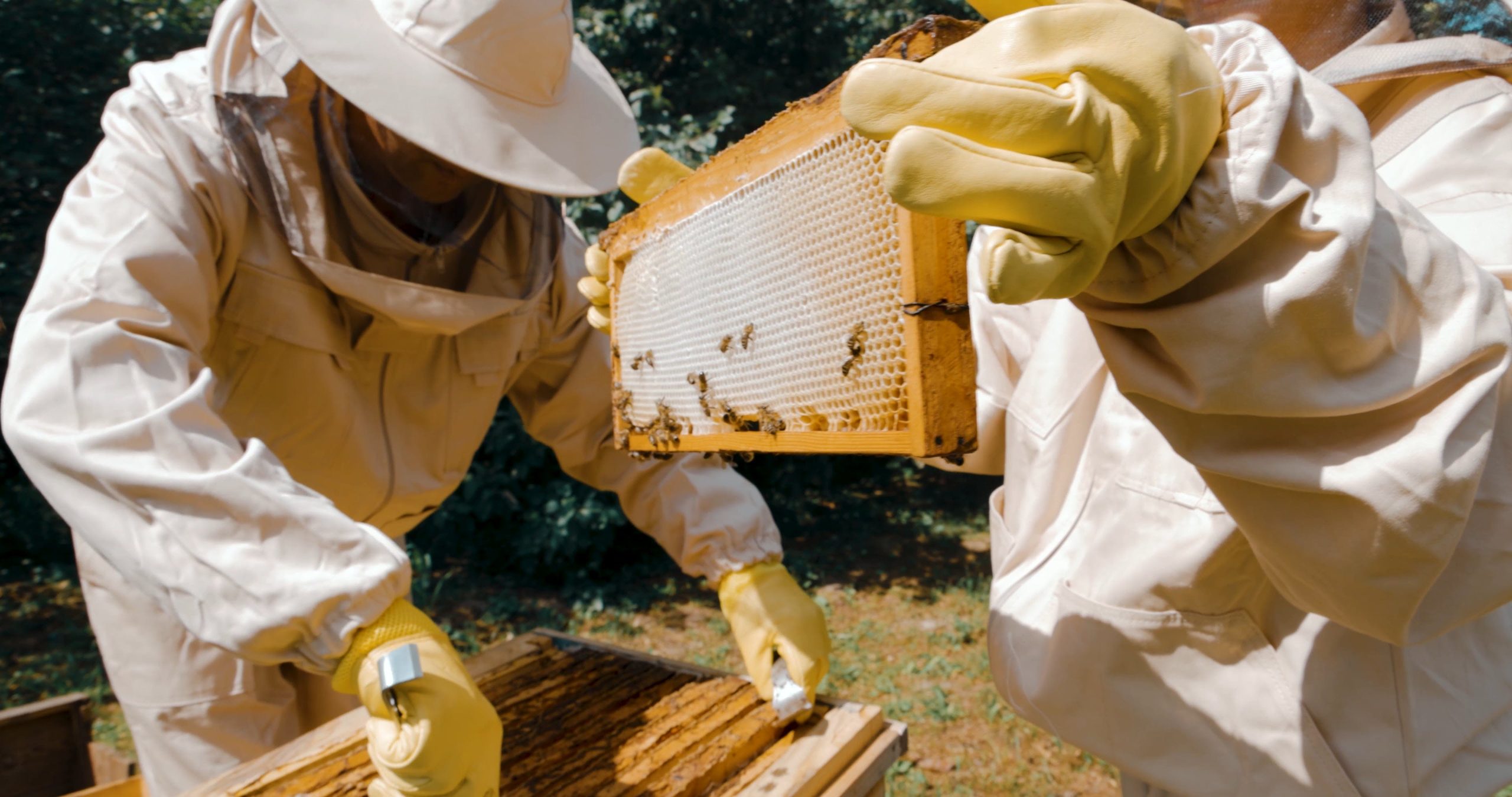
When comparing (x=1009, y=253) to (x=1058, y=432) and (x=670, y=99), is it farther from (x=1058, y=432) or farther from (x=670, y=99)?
(x=670, y=99)

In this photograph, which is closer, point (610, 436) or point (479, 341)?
point (479, 341)

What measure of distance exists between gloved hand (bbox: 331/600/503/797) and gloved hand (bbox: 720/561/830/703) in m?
0.84

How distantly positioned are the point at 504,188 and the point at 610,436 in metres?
0.81

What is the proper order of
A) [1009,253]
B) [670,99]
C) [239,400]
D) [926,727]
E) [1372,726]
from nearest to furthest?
[1009,253] → [1372,726] → [239,400] → [926,727] → [670,99]

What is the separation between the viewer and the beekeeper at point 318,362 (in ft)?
4.96

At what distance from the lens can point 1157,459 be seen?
1.39 meters

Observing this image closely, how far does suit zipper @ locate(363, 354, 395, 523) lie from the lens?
215 cm

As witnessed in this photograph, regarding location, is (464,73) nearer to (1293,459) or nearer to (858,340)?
(858,340)

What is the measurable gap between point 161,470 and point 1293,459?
5.65 feet

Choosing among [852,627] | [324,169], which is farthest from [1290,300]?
[852,627]

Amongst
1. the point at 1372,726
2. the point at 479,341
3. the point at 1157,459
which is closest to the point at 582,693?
the point at 479,341

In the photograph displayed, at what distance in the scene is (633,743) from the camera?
78.7 inches

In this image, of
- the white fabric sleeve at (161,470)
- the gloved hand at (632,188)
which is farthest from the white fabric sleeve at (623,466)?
the white fabric sleeve at (161,470)

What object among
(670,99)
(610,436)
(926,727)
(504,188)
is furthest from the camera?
(670,99)
